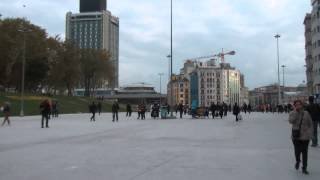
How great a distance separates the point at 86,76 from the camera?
12212 cm

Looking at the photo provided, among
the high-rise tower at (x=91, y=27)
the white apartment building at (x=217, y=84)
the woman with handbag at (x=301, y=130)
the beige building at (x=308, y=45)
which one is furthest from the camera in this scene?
the white apartment building at (x=217, y=84)

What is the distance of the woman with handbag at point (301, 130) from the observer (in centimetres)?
1207

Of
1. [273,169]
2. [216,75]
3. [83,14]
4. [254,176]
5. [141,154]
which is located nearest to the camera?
[254,176]

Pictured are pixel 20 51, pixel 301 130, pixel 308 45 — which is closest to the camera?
pixel 301 130

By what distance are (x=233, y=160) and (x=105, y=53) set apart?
356ft

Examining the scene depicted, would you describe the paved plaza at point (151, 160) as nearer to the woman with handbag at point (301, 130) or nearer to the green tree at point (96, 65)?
the woman with handbag at point (301, 130)

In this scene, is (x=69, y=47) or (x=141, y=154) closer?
(x=141, y=154)

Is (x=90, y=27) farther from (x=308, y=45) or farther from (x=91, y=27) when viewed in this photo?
(x=308, y=45)

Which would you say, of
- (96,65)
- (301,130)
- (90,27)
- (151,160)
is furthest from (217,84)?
(301,130)

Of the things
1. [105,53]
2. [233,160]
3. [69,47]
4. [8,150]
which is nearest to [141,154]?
[233,160]

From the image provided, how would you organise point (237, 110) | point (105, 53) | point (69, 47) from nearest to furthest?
1. point (237, 110)
2. point (69, 47)
3. point (105, 53)

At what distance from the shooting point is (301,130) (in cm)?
1208

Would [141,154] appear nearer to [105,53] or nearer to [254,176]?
[254,176]

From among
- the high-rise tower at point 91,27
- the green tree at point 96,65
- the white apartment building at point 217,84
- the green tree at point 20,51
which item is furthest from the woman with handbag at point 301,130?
the white apartment building at point 217,84
